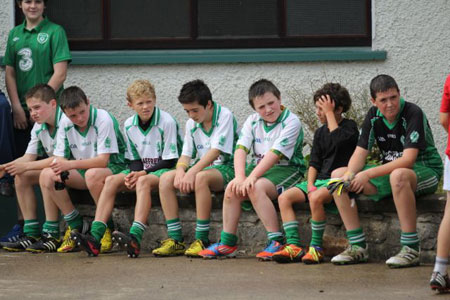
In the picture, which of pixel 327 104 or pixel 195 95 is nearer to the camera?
pixel 327 104

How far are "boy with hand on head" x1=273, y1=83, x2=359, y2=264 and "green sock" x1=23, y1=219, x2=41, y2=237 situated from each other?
7.31 feet

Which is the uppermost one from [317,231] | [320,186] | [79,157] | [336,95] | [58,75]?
[58,75]

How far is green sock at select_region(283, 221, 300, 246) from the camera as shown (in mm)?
7500

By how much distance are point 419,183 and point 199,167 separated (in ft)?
5.70

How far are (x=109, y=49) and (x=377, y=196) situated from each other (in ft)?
11.7

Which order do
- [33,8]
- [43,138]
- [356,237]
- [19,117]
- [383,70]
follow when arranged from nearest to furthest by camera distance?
[356,237], [43,138], [19,117], [33,8], [383,70]

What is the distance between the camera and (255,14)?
9.81 meters

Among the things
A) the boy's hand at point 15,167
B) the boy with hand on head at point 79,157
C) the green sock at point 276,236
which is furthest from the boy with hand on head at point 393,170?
the boy's hand at point 15,167

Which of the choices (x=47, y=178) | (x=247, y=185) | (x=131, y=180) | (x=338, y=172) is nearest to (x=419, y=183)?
(x=338, y=172)

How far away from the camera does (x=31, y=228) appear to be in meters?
8.59

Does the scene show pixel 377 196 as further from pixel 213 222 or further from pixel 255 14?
pixel 255 14

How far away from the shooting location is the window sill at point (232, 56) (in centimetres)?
952

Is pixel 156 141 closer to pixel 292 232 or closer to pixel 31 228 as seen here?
pixel 31 228

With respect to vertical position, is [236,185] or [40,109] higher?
[40,109]
